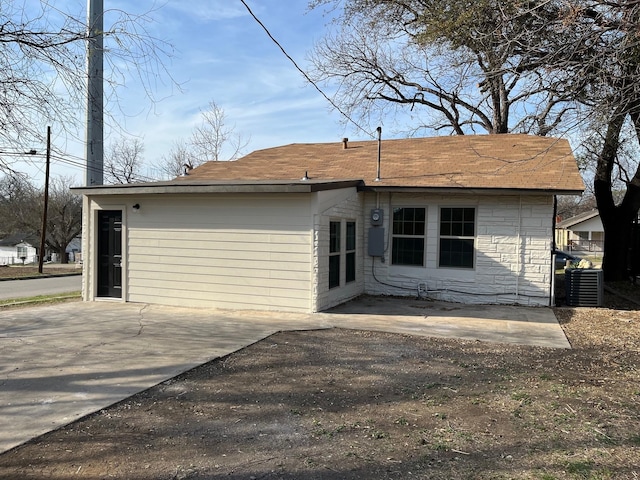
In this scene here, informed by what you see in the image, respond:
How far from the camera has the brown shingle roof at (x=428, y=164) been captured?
1083cm

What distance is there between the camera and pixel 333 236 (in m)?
10.0

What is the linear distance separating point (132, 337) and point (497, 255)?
779 centimetres

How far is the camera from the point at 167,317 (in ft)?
28.8

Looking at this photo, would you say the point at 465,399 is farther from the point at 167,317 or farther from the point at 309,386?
the point at 167,317

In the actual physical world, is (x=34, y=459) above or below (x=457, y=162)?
below

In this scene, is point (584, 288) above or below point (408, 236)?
below

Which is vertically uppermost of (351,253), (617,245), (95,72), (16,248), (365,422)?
(95,72)

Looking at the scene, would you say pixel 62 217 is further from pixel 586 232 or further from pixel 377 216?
pixel 586 232

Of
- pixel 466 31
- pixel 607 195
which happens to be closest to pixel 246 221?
pixel 466 31

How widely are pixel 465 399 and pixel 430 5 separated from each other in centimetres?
1137

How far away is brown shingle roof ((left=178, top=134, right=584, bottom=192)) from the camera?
35.5 feet

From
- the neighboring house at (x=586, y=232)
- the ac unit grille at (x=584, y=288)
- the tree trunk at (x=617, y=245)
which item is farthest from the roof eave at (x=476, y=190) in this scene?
the neighboring house at (x=586, y=232)

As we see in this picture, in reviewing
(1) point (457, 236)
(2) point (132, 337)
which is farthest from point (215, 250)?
(1) point (457, 236)

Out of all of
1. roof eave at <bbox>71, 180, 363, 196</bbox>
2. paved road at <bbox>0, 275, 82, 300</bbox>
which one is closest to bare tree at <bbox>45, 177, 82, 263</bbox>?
paved road at <bbox>0, 275, 82, 300</bbox>
